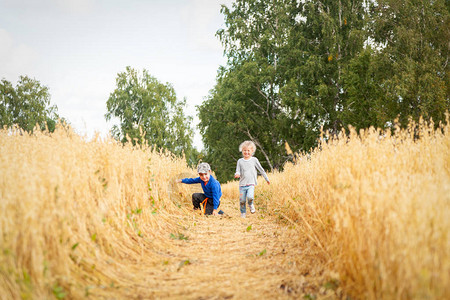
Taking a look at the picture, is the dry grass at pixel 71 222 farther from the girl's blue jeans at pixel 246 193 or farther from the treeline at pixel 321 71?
the treeline at pixel 321 71

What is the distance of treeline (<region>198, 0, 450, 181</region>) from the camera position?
16.2 metres

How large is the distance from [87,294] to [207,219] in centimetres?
442

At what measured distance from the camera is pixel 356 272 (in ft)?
7.42

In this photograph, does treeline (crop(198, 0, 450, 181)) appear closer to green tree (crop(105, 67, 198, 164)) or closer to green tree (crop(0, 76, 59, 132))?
green tree (crop(105, 67, 198, 164))

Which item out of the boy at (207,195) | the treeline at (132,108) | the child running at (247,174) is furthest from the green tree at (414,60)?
the treeline at (132,108)

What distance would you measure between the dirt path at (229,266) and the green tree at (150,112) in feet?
90.7

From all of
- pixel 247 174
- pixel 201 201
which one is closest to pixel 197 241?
pixel 201 201

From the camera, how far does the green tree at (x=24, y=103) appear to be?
31.1 m

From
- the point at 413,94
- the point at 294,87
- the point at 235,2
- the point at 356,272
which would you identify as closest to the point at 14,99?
the point at 235,2

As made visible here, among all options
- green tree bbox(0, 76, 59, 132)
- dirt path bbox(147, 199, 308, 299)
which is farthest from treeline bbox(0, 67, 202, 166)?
dirt path bbox(147, 199, 308, 299)

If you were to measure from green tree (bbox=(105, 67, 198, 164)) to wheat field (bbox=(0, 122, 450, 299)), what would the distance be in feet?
92.6

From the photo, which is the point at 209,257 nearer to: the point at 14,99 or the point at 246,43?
the point at 246,43

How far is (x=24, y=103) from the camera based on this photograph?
3241 cm

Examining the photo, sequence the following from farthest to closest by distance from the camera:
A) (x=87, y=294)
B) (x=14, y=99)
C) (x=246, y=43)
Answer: (x=14, y=99)
(x=246, y=43)
(x=87, y=294)
